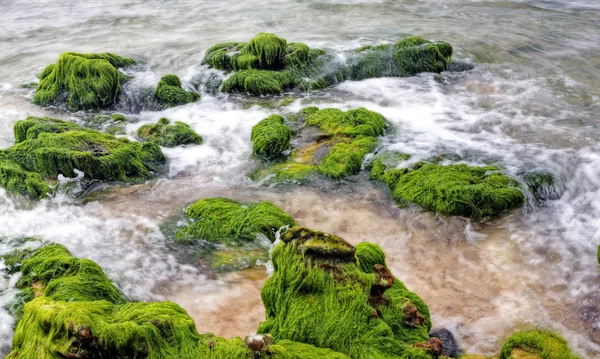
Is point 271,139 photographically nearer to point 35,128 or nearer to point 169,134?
point 169,134

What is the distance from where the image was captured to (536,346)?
13.8ft

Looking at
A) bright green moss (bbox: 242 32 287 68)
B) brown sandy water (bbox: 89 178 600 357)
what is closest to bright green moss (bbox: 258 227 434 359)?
brown sandy water (bbox: 89 178 600 357)

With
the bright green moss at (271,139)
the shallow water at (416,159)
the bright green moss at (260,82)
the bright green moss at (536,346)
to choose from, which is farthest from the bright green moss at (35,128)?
the bright green moss at (536,346)

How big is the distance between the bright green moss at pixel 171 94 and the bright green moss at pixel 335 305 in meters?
6.24

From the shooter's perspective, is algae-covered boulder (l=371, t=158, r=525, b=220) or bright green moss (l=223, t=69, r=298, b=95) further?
bright green moss (l=223, t=69, r=298, b=95)

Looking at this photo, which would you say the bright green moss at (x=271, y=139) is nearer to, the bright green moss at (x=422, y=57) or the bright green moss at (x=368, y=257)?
the bright green moss at (x=368, y=257)

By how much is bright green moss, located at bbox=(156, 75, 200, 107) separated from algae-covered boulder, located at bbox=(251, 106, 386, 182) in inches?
94.3

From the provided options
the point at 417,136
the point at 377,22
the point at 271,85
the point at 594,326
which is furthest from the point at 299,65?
the point at 594,326

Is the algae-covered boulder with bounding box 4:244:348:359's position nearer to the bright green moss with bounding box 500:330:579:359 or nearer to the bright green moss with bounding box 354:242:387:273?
the bright green moss with bounding box 354:242:387:273

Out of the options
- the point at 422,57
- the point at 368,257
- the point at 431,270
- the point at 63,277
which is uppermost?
the point at 422,57

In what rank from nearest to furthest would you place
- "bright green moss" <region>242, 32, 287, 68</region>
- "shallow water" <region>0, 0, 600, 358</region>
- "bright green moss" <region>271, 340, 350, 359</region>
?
"bright green moss" <region>271, 340, 350, 359</region> < "shallow water" <region>0, 0, 600, 358</region> < "bright green moss" <region>242, 32, 287, 68</region>

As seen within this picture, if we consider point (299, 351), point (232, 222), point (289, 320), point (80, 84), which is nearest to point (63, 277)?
point (232, 222)

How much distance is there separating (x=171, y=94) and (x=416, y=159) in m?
5.05

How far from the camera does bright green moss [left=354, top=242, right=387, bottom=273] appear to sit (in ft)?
15.1
